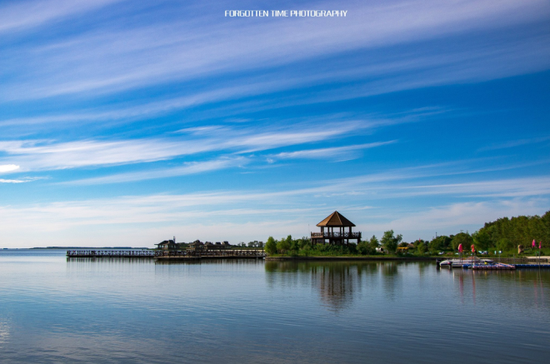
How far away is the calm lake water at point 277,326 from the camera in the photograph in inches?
726

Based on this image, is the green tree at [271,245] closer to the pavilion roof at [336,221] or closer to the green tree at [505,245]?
the pavilion roof at [336,221]

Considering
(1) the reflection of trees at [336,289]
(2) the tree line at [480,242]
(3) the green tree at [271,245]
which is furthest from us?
(3) the green tree at [271,245]

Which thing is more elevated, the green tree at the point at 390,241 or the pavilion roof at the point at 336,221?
the pavilion roof at the point at 336,221

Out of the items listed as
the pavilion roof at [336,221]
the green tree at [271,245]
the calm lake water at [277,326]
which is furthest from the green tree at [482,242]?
the calm lake water at [277,326]

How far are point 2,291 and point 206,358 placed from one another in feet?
108

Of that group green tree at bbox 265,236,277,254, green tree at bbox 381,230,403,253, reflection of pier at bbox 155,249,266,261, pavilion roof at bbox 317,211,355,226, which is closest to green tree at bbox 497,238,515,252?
green tree at bbox 381,230,403,253

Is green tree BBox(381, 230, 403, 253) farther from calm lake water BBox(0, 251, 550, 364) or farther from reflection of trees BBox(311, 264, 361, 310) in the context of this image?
calm lake water BBox(0, 251, 550, 364)

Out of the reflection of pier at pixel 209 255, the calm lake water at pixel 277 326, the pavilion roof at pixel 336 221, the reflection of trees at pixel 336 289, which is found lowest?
the reflection of pier at pixel 209 255

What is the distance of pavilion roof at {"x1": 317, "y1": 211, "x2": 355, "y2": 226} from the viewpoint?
9762 centimetres

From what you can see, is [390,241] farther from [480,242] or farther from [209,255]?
[209,255]

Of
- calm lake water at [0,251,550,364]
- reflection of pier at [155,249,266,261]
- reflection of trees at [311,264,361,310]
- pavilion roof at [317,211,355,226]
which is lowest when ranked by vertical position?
reflection of pier at [155,249,266,261]

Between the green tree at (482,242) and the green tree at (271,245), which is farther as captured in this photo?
the green tree at (482,242)

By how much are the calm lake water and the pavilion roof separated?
187 feet

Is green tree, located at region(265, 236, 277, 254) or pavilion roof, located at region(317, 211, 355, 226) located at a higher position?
pavilion roof, located at region(317, 211, 355, 226)
